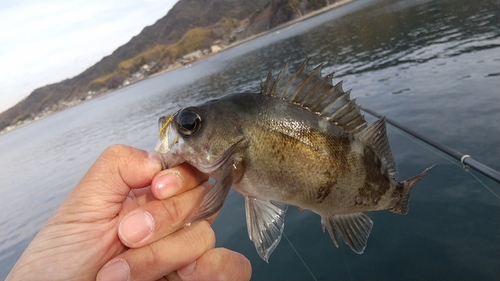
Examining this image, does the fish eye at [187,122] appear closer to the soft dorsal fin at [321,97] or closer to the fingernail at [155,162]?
the fingernail at [155,162]

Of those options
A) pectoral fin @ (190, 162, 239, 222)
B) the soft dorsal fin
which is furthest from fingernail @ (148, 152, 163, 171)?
the soft dorsal fin

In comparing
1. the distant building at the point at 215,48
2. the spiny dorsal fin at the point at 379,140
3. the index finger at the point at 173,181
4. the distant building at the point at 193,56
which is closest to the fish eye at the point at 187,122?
the index finger at the point at 173,181

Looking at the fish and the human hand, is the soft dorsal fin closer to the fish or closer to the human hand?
the fish

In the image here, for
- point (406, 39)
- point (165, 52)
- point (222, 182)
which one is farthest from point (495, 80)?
point (165, 52)

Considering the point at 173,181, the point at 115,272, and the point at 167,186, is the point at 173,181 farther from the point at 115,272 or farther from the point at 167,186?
the point at 115,272

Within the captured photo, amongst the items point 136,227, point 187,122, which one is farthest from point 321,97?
point 136,227

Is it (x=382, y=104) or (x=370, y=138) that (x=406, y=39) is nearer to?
(x=382, y=104)

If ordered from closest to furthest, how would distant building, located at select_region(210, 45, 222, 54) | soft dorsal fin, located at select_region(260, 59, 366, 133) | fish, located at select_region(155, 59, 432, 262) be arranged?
1. fish, located at select_region(155, 59, 432, 262)
2. soft dorsal fin, located at select_region(260, 59, 366, 133)
3. distant building, located at select_region(210, 45, 222, 54)

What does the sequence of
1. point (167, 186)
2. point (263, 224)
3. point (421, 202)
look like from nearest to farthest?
1. point (167, 186)
2. point (263, 224)
3. point (421, 202)
